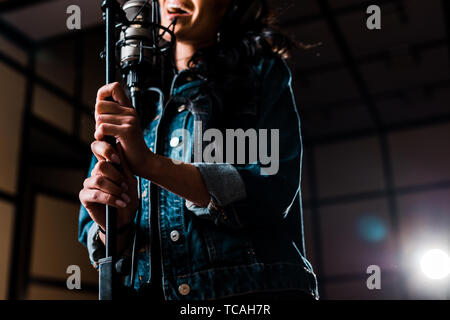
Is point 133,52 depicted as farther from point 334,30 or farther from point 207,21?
point 334,30

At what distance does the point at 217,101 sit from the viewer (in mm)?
1054

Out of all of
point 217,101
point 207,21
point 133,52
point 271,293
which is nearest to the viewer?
point 133,52

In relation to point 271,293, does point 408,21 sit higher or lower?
higher

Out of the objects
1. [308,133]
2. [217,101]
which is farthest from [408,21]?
[217,101]

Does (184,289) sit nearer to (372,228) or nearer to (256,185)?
(256,185)

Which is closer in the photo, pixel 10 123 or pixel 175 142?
pixel 175 142

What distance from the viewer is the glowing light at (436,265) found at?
504 cm

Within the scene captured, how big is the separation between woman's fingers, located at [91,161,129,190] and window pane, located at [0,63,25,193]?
3.15 m

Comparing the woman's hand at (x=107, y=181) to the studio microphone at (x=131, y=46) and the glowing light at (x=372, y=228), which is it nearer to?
the studio microphone at (x=131, y=46)

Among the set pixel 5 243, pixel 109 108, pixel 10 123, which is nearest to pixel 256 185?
pixel 109 108

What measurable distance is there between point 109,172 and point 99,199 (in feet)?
0.15

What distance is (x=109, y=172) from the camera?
2.56ft

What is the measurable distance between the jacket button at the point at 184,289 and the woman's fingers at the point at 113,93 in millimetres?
335
